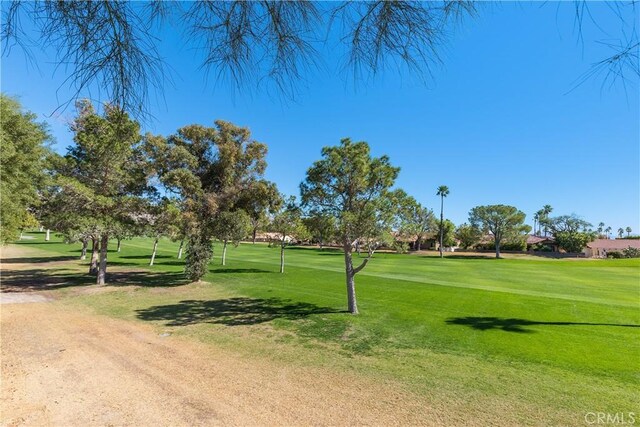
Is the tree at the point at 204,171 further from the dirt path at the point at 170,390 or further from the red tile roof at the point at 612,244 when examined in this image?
the red tile roof at the point at 612,244

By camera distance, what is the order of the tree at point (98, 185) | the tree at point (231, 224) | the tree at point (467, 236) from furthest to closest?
the tree at point (467, 236)
the tree at point (231, 224)
the tree at point (98, 185)

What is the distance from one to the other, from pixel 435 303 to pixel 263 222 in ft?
39.5

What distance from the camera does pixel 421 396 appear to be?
21.9ft

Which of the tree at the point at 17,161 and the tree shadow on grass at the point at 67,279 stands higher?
the tree at the point at 17,161

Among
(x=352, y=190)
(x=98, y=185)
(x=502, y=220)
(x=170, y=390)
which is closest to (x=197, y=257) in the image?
(x=98, y=185)

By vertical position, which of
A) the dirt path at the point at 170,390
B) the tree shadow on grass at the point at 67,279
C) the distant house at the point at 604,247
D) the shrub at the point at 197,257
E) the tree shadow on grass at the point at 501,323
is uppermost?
the distant house at the point at 604,247

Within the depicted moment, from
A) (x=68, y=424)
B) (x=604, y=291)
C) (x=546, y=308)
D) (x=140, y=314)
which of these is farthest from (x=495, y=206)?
(x=68, y=424)

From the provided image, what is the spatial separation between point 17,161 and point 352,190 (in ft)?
49.4

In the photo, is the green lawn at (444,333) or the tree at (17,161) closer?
the green lawn at (444,333)

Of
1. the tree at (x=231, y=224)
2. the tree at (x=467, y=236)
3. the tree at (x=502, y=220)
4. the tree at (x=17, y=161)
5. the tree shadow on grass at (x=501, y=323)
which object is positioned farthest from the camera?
the tree at (x=467, y=236)

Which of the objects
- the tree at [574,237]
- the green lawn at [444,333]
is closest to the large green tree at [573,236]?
the tree at [574,237]

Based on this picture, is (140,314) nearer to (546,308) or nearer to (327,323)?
(327,323)

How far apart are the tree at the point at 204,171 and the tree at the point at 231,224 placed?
36 centimetres

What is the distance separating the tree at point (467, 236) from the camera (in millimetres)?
78062
